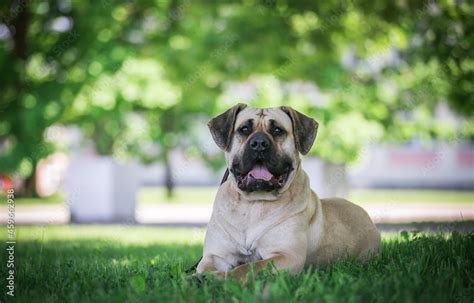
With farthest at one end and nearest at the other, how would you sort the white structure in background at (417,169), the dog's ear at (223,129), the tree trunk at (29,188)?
the white structure in background at (417,169) < the tree trunk at (29,188) < the dog's ear at (223,129)

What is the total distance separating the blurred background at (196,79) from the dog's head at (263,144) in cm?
756

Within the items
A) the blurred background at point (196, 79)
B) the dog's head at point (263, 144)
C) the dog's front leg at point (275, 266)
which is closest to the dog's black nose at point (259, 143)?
the dog's head at point (263, 144)

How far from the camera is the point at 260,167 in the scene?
4.78 metres

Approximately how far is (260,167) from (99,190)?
10157 mm

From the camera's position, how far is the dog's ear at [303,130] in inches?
196

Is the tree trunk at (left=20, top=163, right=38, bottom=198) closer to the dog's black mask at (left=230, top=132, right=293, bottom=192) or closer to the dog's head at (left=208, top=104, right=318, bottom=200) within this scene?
the dog's head at (left=208, top=104, right=318, bottom=200)

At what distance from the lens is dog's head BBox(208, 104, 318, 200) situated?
15.5 feet

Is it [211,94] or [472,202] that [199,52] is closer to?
[211,94]

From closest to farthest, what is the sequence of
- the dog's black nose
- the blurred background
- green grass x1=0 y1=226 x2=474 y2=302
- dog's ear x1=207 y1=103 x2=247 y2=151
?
1. green grass x1=0 y1=226 x2=474 y2=302
2. the dog's black nose
3. dog's ear x1=207 y1=103 x2=247 y2=151
4. the blurred background

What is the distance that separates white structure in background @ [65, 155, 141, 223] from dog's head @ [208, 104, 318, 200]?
376 inches

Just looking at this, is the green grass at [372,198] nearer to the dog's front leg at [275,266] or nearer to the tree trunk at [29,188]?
the tree trunk at [29,188]

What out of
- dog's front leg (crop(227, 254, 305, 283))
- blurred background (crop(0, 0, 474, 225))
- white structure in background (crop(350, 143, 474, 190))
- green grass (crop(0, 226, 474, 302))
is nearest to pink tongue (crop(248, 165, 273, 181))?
dog's front leg (crop(227, 254, 305, 283))

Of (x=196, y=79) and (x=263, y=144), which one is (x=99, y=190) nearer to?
(x=196, y=79)

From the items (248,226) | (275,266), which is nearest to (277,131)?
(248,226)
